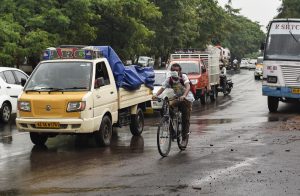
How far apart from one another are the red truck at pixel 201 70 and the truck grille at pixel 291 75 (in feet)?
16.5

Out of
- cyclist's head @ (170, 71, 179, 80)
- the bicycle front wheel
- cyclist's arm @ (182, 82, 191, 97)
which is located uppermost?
cyclist's head @ (170, 71, 179, 80)

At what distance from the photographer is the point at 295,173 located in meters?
8.69

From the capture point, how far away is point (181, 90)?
11.1 metres

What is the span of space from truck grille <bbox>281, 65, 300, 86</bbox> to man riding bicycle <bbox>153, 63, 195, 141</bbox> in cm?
899

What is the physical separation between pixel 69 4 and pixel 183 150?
15.5 meters

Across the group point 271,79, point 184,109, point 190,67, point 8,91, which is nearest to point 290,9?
point 190,67

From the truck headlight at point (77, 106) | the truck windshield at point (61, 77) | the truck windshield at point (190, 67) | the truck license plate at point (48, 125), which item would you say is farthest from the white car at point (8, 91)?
the truck windshield at point (190, 67)

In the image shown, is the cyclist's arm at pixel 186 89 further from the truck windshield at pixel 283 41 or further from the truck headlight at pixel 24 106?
the truck windshield at pixel 283 41

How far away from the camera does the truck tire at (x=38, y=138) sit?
39.8ft

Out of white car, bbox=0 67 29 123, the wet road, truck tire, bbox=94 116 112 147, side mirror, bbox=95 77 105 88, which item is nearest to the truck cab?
white car, bbox=0 67 29 123

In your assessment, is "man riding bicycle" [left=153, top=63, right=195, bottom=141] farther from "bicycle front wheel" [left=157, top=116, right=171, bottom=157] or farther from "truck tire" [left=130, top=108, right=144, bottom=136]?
"truck tire" [left=130, top=108, right=144, bottom=136]

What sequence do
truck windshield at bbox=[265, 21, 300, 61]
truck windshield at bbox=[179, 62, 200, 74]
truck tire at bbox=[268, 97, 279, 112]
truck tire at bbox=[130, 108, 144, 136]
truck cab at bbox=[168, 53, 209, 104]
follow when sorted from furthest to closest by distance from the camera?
truck windshield at bbox=[179, 62, 200, 74], truck cab at bbox=[168, 53, 209, 104], truck tire at bbox=[268, 97, 279, 112], truck windshield at bbox=[265, 21, 300, 61], truck tire at bbox=[130, 108, 144, 136]

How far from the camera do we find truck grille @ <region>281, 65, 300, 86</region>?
19109mm

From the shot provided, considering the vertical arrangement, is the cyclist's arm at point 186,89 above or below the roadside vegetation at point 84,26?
below
